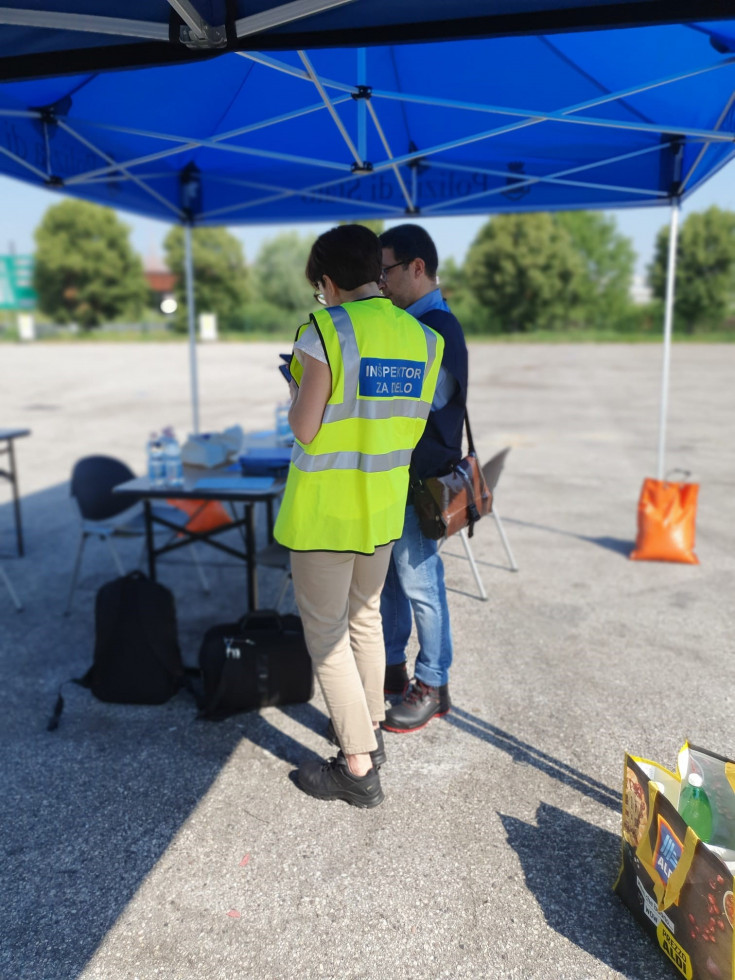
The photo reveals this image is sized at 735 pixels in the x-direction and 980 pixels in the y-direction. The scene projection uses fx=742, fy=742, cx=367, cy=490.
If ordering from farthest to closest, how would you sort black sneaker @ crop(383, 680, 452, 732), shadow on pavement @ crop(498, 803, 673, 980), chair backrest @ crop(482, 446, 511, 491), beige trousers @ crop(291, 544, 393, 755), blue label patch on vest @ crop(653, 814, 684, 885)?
chair backrest @ crop(482, 446, 511, 491) < black sneaker @ crop(383, 680, 452, 732) < beige trousers @ crop(291, 544, 393, 755) < shadow on pavement @ crop(498, 803, 673, 980) < blue label patch on vest @ crop(653, 814, 684, 885)

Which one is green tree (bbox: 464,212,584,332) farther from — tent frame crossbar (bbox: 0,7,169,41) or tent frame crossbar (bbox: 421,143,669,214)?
tent frame crossbar (bbox: 0,7,169,41)

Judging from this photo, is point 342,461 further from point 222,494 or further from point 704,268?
point 704,268

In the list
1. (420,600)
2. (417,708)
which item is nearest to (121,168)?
(420,600)

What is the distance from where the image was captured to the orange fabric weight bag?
514 centimetres

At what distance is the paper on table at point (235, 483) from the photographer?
3.82 m

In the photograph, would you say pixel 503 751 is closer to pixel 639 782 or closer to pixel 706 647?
pixel 639 782

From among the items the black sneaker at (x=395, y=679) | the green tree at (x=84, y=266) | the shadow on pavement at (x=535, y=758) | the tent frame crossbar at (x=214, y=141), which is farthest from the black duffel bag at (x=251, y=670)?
the green tree at (x=84, y=266)

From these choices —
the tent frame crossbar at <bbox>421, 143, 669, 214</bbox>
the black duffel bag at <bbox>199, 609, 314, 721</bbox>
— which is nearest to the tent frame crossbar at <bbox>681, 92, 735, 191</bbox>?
the tent frame crossbar at <bbox>421, 143, 669, 214</bbox>

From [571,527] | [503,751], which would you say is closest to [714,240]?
[571,527]

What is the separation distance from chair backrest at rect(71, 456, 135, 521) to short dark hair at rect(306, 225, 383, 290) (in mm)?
2646

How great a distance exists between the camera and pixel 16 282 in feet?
203

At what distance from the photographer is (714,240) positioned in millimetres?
48844

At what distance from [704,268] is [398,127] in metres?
50.8

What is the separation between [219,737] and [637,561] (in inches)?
134
